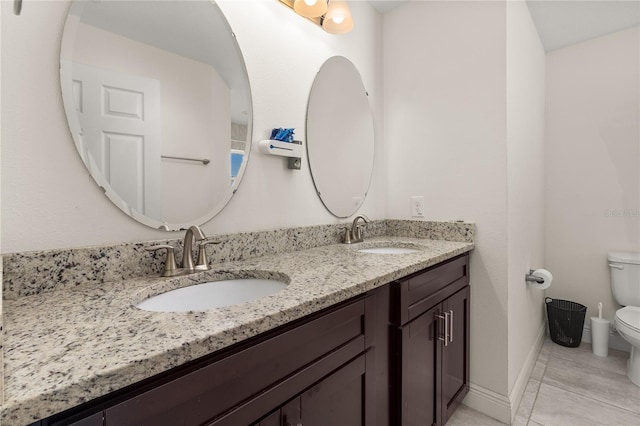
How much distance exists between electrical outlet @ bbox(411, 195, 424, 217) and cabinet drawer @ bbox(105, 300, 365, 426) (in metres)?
1.25

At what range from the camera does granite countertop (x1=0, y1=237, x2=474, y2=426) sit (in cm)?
40

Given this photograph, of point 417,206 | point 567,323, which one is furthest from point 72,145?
point 567,323

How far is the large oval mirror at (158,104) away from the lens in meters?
0.88

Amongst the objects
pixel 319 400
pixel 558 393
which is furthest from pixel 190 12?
pixel 558 393

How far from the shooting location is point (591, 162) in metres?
2.39

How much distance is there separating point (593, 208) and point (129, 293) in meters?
3.07

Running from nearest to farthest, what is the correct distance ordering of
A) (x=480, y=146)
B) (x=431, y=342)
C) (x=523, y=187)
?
(x=431, y=342)
(x=480, y=146)
(x=523, y=187)

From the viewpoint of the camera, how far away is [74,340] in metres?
0.52

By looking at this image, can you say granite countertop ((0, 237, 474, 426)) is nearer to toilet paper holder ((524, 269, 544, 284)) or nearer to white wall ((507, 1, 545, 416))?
white wall ((507, 1, 545, 416))

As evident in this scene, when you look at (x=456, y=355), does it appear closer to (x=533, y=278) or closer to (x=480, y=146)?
(x=533, y=278)

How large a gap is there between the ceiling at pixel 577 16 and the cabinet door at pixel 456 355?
185cm

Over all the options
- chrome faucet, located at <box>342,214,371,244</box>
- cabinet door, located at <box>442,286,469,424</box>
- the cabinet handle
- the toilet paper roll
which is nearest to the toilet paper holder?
the toilet paper roll

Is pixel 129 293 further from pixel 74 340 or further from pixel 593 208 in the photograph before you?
pixel 593 208

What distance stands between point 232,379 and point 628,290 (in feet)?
9.26
